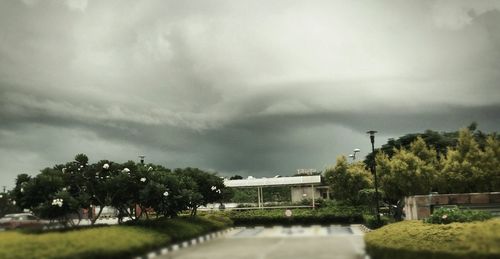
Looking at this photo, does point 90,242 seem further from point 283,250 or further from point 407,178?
point 407,178

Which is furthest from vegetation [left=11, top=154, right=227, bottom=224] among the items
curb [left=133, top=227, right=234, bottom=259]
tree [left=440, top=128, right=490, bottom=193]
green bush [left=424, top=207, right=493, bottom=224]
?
tree [left=440, top=128, right=490, bottom=193]

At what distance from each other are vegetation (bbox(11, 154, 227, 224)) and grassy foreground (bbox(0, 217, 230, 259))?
68.2 inches

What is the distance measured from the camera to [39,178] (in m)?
19.9

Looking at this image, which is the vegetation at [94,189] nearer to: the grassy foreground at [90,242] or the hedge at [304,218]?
the grassy foreground at [90,242]

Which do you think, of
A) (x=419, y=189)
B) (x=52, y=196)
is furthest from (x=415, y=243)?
(x=419, y=189)

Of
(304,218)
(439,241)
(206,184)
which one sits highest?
(206,184)

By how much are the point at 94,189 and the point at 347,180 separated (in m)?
27.6

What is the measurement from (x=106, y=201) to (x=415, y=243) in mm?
16523

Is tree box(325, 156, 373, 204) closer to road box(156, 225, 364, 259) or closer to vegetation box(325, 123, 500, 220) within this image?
vegetation box(325, 123, 500, 220)

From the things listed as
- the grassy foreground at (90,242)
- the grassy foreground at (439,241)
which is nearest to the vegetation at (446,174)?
the grassy foreground at (439,241)

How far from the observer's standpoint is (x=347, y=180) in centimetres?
4434

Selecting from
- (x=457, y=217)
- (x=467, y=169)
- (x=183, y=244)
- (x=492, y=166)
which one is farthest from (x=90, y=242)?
(x=492, y=166)

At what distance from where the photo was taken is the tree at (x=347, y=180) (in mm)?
44000

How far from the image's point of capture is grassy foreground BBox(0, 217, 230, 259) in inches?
557
